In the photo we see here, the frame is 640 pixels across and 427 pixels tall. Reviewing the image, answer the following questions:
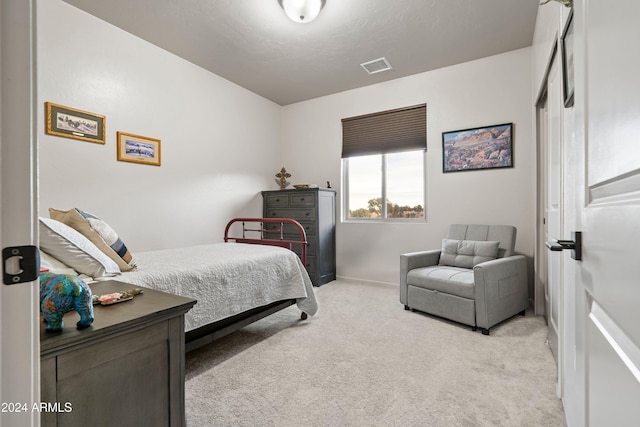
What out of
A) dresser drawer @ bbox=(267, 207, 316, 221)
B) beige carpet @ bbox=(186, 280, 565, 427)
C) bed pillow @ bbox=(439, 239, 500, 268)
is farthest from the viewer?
dresser drawer @ bbox=(267, 207, 316, 221)

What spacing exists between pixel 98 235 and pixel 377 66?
3380 millimetres

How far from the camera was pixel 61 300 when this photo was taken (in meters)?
0.84

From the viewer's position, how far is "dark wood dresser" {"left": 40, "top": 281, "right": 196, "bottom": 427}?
80 cm

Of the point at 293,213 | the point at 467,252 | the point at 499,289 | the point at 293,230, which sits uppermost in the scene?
the point at 293,213

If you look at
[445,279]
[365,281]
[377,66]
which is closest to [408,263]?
[445,279]

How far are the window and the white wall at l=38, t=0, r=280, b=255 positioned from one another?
1.46 metres

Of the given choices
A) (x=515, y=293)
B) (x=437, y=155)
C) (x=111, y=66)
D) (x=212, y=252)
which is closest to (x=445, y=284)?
(x=515, y=293)

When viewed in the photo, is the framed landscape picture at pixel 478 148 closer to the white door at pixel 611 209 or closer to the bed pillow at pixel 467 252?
the bed pillow at pixel 467 252

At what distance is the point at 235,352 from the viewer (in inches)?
88.4

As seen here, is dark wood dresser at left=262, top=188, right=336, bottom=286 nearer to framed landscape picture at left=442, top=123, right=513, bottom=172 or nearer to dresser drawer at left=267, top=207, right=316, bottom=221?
dresser drawer at left=267, top=207, right=316, bottom=221

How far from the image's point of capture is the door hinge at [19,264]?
514 mm

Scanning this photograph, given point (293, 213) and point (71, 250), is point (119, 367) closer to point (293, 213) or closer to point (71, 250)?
point (71, 250)

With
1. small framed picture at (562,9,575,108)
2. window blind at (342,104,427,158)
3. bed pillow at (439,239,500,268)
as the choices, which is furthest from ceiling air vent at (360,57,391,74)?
small framed picture at (562,9,575,108)

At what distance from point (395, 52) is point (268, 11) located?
148cm
